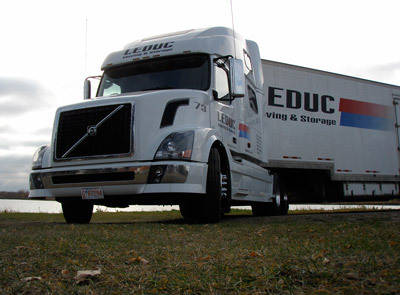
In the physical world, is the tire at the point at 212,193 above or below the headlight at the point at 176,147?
below

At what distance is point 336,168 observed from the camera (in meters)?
13.8

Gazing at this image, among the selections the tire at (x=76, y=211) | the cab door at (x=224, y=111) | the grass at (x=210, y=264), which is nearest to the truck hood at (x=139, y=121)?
the cab door at (x=224, y=111)

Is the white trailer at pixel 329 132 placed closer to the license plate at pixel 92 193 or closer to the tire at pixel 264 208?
the tire at pixel 264 208

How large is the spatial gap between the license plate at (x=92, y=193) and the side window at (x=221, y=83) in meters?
2.47

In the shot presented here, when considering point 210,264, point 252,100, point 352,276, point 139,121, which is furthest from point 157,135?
point 352,276

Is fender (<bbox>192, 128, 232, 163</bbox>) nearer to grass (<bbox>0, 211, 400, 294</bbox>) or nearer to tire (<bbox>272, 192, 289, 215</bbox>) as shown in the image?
grass (<bbox>0, 211, 400, 294</bbox>)

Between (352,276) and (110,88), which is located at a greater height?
(110,88)

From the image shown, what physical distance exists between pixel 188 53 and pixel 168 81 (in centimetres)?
60

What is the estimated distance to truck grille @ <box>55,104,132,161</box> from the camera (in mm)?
6582

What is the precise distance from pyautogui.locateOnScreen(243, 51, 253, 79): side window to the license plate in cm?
402

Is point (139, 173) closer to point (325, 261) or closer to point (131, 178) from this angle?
point (131, 178)

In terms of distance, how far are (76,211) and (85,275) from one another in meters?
5.67

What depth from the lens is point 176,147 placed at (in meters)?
6.25

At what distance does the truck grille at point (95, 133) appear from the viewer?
6.58m
